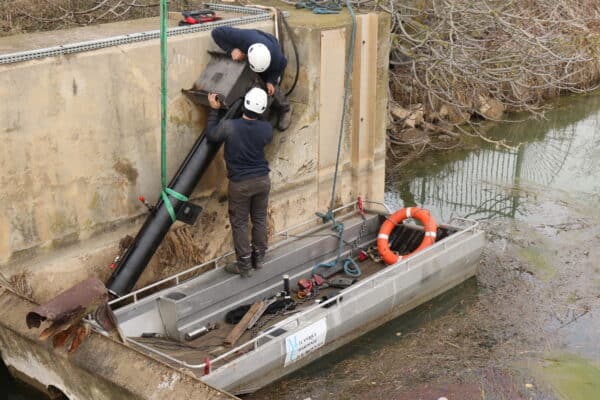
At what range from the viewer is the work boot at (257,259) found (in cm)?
860

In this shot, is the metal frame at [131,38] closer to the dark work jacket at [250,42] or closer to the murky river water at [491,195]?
the dark work jacket at [250,42]

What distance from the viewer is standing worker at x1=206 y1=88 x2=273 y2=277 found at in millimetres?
7883

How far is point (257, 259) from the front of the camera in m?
8.62

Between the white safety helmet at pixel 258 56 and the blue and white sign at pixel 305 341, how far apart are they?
2.60 m

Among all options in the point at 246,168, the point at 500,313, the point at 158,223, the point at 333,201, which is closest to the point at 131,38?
the point at 246,168

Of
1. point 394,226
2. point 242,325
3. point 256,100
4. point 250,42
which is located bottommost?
point 242,325

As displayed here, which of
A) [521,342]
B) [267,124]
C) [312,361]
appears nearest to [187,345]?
[312,361]

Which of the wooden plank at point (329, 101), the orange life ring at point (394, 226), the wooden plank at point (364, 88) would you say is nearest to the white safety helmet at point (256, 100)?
the wooden plank at point (329, 101)

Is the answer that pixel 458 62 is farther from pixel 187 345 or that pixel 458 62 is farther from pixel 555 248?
pixel 187 345

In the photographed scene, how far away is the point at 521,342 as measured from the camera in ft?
28.2

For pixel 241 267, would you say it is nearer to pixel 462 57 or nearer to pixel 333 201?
pixel 333 201

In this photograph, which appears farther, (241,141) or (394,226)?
(394,226)

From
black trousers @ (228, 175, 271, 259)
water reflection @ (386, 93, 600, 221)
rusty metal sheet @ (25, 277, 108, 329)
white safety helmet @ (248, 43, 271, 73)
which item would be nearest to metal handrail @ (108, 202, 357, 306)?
black trousers @ (228, 175, 271, 259)

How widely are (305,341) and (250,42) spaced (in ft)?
9.88
